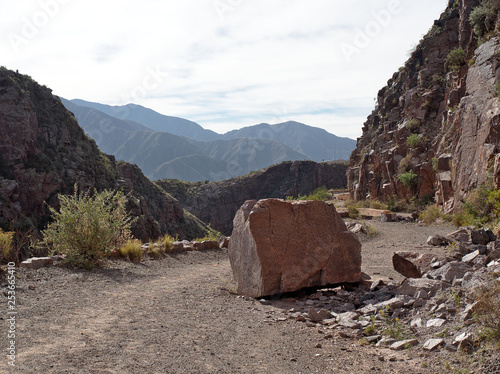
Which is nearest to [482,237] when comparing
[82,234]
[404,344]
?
[404,344]

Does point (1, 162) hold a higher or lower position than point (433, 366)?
higher

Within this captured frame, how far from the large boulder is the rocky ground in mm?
295

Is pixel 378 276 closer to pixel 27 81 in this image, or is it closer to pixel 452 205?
pixel 452 205

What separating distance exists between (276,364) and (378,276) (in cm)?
530

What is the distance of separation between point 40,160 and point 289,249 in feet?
105

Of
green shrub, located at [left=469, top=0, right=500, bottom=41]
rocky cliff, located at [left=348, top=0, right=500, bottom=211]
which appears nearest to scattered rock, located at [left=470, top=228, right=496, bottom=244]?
rocky cliff, located at [left=348, top=0, right=500, bottom=211]

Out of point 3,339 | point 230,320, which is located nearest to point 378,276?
point 230,320

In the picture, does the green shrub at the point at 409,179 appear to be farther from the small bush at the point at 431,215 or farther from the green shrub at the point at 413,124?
the small bush at the point at 431,215

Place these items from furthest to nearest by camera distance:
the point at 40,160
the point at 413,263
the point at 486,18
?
the point at 40,160, the point at 486,18, the point at 413,263

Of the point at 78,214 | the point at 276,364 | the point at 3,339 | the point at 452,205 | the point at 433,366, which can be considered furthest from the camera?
the point at 452,205

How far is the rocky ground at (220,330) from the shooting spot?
394 cm

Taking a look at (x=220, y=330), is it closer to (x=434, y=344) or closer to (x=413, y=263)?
(x=434, y=344)

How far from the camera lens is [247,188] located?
83188 millimetres

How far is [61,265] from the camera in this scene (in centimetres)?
910
